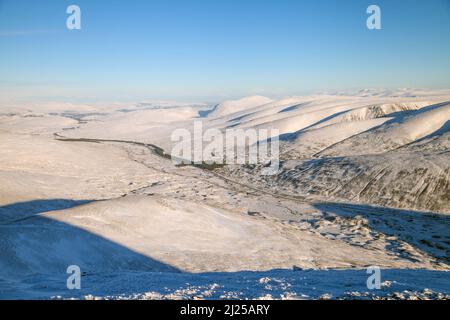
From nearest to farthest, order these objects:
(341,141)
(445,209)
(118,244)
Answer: (118,244) → (445,209) → (341,141)

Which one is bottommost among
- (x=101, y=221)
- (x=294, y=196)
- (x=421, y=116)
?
(x=294, y=196)

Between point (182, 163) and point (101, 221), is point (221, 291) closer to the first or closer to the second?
point (101, 221)

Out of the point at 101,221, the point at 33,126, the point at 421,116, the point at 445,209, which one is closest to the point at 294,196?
the point at 445,209

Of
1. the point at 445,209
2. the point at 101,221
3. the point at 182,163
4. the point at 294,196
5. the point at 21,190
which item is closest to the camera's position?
the point at 101,221

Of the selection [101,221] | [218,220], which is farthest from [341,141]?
[101,221]

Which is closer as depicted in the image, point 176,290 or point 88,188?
point 176,290

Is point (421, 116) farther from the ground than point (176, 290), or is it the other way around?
point (421, 116)

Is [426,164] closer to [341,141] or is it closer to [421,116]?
[341,141]
